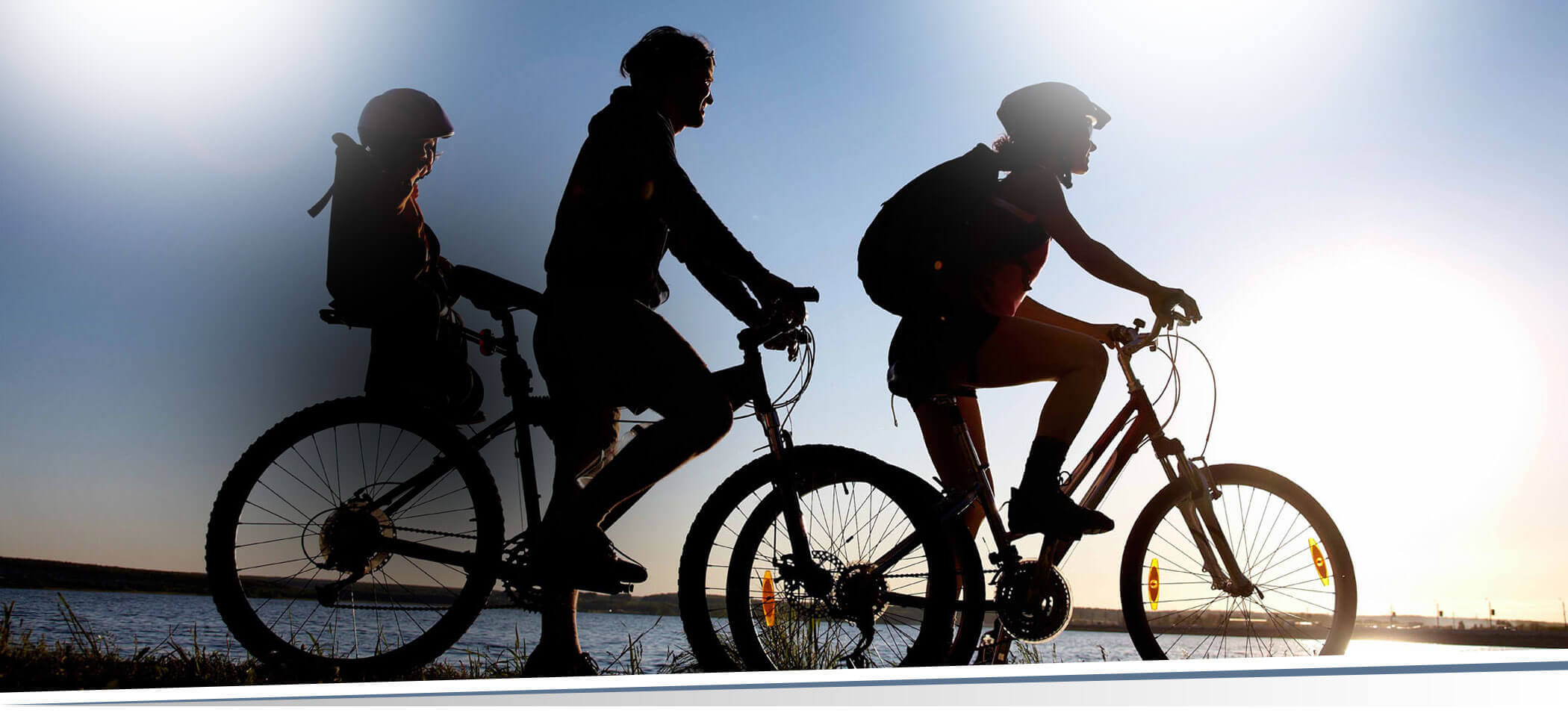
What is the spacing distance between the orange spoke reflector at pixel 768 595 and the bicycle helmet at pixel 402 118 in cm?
163

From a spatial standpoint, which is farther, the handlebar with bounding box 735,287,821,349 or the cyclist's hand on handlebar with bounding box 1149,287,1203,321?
the cyclist's hand on handlebar with bounding box 1149,287,1203,321

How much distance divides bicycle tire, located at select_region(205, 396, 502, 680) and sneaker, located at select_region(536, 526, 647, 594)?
26 centimetres

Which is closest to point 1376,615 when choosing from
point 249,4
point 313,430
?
point 313,430

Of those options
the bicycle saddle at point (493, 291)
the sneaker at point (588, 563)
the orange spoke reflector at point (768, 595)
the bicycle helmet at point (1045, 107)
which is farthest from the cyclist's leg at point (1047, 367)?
the bicycle saddle at point (493, 291)

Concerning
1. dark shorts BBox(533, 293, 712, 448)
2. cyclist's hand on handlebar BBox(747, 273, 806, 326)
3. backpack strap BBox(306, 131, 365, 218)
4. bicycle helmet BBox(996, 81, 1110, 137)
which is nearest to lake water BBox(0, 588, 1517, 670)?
dark shorts BBox(533, 293, 712, 448)

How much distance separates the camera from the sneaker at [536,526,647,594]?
221cm

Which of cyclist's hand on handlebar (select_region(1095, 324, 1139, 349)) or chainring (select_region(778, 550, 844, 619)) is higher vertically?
cyclist's hand on handlebar (select_region(1095, 324, 1139, 349))

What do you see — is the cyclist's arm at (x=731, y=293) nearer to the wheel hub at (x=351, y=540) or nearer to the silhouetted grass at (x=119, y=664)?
the wheel hub at (x=351, y=540)

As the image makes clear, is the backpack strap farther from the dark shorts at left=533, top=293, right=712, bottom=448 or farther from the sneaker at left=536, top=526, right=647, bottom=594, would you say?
the sneaker at left=536, top=526, right=647, bottom=594

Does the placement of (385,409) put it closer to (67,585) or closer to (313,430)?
(313,430)

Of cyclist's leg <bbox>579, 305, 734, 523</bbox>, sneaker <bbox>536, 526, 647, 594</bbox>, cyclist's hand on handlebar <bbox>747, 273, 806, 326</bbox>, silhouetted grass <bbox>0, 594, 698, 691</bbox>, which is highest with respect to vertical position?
cyclist's hand on handlebar <bbox>747, 273, 806, 326</bbox>

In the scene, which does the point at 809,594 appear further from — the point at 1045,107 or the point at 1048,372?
the point at 1045,107

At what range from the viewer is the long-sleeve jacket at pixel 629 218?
2258 millimetres

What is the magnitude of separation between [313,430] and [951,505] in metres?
1.70
